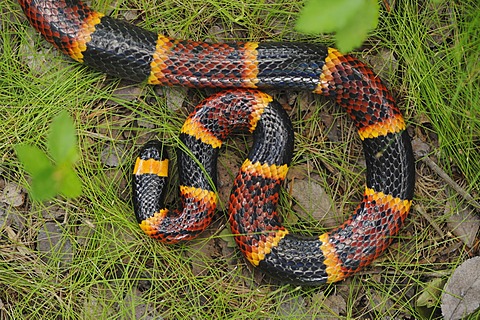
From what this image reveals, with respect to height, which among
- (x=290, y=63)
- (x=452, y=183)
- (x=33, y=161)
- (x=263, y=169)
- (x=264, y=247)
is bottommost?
(x=264, y=247)

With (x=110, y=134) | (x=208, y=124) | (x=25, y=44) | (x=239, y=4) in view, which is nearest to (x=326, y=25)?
(x=208, y=124)

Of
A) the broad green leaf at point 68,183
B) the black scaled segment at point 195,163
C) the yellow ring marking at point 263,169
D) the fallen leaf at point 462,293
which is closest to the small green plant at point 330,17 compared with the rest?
the broad green leaf at point 68,183

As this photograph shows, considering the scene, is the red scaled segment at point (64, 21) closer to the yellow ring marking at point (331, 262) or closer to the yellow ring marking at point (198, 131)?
the yellow ring marking at point (198, 131)

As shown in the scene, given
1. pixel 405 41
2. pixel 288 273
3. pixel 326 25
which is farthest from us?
pixel 405 41

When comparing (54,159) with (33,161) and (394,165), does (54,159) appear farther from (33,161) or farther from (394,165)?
(394,165)

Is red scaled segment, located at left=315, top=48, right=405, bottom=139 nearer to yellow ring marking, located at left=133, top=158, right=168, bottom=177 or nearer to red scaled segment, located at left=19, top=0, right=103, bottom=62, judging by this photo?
yellow ring marking, located at left=133, top=158, right=168, bottom=177

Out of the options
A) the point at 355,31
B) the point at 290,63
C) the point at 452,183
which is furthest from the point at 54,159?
the point at 452,183

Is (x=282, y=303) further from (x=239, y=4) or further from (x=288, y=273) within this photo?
(x=239, y=4)
